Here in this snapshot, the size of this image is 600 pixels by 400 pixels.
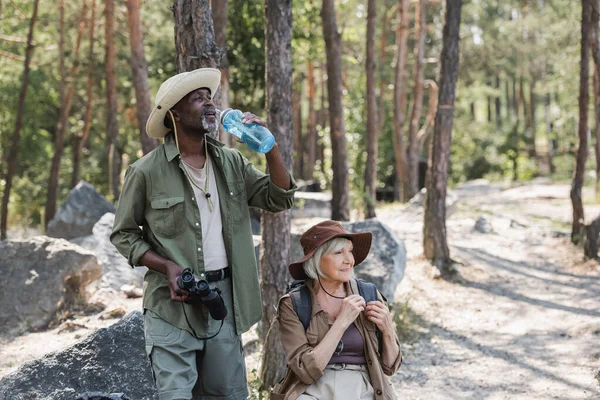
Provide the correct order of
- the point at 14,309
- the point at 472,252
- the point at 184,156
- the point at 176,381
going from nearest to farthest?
the point at 176,381, the point at 184,156, the point at 14,309, the point at 472,252

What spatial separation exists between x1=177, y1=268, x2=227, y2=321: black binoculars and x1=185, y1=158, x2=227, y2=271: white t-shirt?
9.0 inches

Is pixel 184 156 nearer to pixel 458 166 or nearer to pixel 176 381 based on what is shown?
pixel 176 381

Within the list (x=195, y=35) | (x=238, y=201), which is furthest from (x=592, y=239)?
(x=238, y=201)

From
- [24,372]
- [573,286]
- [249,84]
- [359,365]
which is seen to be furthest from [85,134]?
[359,365]

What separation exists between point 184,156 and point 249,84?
13.2m

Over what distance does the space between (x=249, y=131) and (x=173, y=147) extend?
380mm

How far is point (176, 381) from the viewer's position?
3182 millimetres

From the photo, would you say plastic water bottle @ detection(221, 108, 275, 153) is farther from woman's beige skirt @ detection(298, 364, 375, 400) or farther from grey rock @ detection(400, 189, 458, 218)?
grey rock @ detection(400, 189, 458, 218)

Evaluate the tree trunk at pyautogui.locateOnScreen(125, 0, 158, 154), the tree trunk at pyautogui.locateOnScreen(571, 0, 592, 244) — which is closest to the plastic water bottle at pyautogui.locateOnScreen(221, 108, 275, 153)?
the tree trunk at pyautogui.locateOnScreen(125, 0, 158, 154)

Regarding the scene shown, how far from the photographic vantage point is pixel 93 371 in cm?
463

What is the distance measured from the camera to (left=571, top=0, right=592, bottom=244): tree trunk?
1248 centimetres

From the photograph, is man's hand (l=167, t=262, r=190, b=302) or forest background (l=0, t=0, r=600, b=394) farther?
forest background (l=0, t=0, r=600, b=394)

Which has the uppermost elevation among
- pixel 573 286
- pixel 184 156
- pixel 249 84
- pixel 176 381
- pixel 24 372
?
pixel 249 84

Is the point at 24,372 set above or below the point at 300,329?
below
